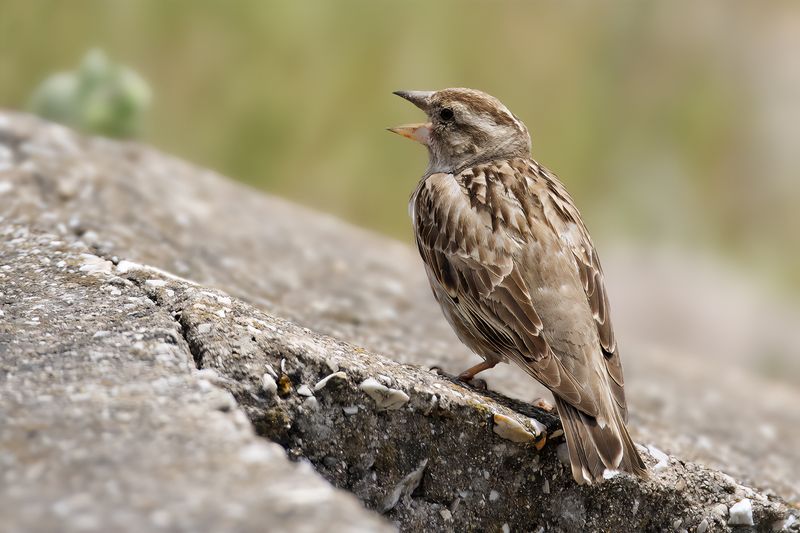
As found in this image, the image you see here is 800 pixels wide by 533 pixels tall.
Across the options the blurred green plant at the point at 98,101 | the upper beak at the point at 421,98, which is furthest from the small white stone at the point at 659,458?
the blurred green plant at the point at 98,101

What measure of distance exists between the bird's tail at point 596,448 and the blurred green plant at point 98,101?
4.49m

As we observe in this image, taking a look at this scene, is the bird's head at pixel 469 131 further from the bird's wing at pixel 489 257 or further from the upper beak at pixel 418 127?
the bird's wing at pixel 489 257

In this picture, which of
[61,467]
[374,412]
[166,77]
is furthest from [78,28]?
[61,467]

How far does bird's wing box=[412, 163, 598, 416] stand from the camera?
13.1 feet

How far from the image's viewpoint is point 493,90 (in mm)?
11781

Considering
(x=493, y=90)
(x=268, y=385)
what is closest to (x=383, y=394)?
(x=268, y=385)

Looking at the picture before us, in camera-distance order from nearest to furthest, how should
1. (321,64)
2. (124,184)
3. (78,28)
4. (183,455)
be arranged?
(183,455) → (124,184) → (78,28) → (321,64)

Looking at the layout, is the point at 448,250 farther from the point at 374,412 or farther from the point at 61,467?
the point at 61,467

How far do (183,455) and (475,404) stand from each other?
1.33 meters

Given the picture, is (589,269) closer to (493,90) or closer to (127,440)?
(127,440)

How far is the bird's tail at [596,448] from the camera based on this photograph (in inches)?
139

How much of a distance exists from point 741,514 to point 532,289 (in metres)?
1.16

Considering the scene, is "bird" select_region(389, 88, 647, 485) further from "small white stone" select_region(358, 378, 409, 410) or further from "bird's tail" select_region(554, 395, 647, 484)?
"small white stone" select_region(358, 378, 409, 410)

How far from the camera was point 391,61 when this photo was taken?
11305 mm
